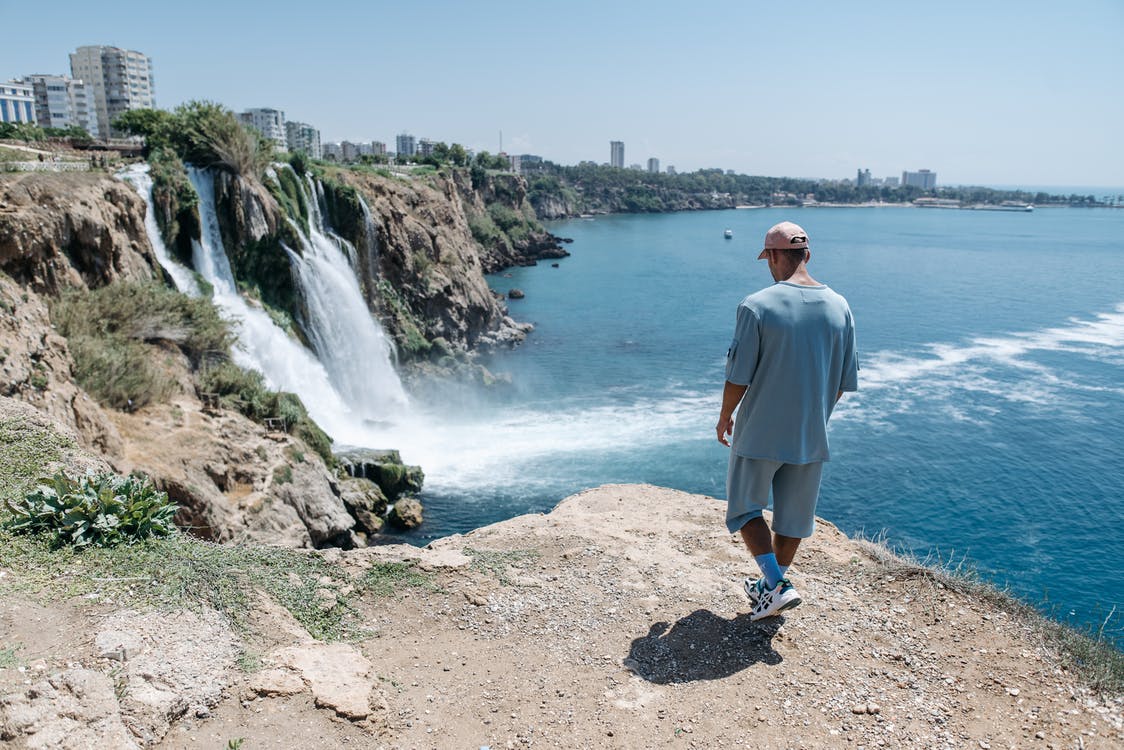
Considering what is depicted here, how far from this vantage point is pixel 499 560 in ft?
22.1

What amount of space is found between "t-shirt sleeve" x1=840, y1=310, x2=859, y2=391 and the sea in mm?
2512

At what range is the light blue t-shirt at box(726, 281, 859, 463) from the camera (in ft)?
16.3

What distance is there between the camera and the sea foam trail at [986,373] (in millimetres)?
31391

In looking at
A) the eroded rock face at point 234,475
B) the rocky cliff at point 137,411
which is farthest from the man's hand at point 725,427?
the eroded rock face at point 234,475

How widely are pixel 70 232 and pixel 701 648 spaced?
52.3ft

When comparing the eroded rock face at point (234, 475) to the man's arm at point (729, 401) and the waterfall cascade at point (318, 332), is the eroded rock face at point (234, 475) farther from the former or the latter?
the man's arm at point (729, 401)

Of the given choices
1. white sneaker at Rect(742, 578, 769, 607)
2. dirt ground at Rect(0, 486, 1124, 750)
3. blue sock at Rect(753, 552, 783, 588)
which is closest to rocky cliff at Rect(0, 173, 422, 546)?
dirt ground at Rect(0, 486, 1124, 750)

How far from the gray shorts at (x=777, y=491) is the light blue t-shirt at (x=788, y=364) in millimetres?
174

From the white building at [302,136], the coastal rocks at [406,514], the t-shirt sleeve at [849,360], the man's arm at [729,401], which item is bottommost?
the coastal rocks at [406,514]

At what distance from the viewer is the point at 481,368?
35.4 meters

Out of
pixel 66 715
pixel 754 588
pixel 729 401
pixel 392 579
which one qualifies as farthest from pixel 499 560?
pixel 66 715

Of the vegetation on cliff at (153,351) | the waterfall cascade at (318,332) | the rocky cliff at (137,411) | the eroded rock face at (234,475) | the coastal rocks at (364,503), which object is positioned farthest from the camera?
the waterfall cascade at (318,332)

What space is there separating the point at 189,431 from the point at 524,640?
34.8 ft

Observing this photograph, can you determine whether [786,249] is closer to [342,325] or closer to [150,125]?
[342,325]
